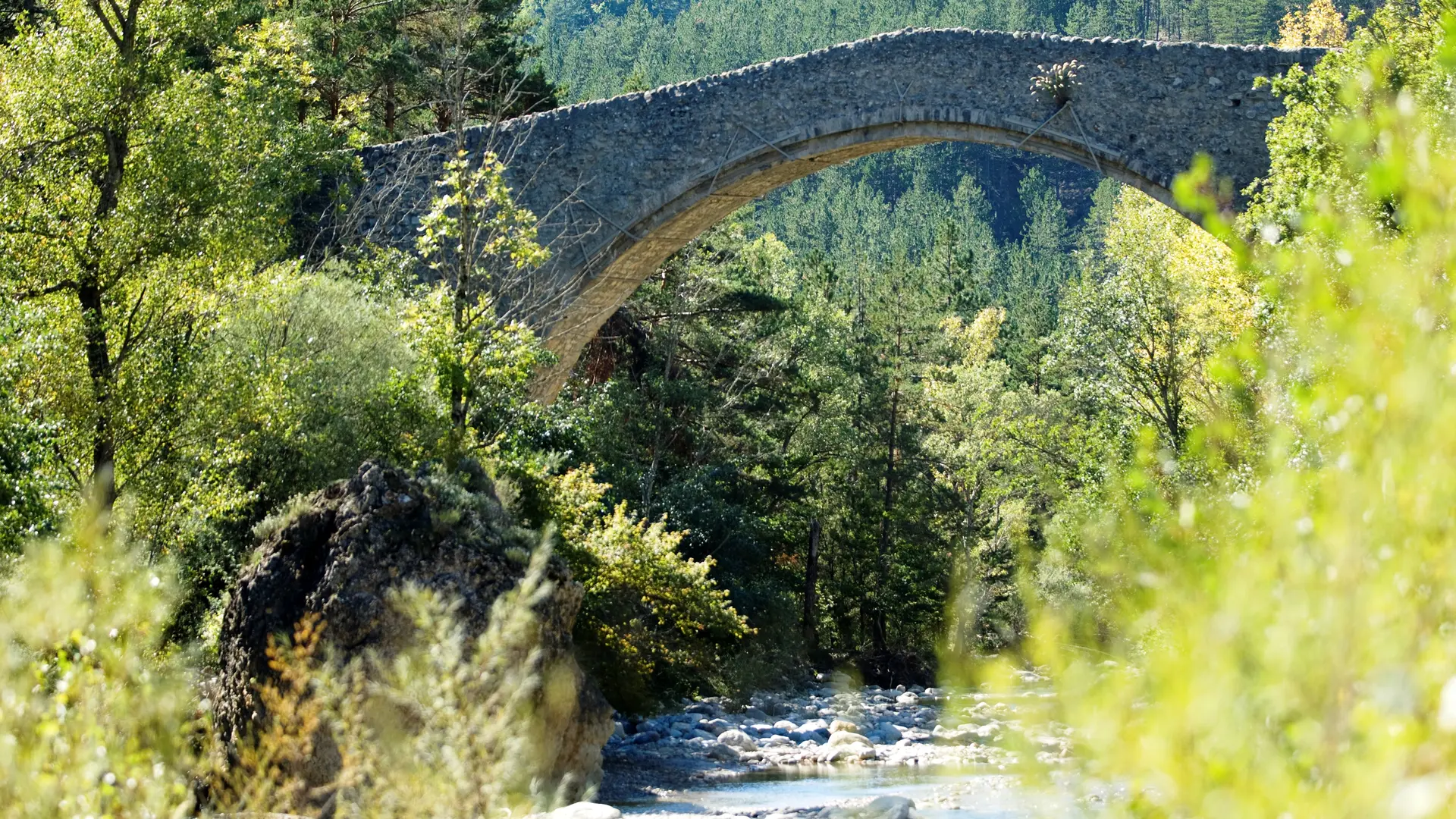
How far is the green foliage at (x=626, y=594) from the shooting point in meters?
11.0

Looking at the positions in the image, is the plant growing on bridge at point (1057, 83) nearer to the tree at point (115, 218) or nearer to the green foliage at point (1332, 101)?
the green foliage at point (1332, 101)

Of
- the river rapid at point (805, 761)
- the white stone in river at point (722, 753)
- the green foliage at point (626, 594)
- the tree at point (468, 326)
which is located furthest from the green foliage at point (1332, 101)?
the white stone in river at point (722, 753)

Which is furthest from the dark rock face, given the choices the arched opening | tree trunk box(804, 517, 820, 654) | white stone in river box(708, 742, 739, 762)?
tree trunk box(804, 517, 820, 654)

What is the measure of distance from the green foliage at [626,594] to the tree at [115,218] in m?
2.98

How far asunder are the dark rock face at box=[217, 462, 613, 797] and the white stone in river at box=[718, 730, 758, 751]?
5661mm

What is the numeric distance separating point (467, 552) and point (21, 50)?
4.61 m

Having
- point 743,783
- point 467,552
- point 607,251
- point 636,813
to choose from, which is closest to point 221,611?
point 467,552

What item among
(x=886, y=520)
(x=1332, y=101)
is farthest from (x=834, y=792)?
(x=886, y=520)

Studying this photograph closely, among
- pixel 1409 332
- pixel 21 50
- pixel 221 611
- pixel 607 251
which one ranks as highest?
pixel 607 251

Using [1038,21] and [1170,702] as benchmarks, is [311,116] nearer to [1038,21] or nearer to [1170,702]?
[1170,702]

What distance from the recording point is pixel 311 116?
56.2 feet

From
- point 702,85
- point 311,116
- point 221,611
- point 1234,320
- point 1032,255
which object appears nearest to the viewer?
point 221,611

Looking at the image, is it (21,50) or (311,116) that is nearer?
(21,50)

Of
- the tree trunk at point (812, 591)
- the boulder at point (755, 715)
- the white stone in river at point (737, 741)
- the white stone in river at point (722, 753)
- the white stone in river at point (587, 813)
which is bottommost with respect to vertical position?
the white stone in river at point (587, 813)
